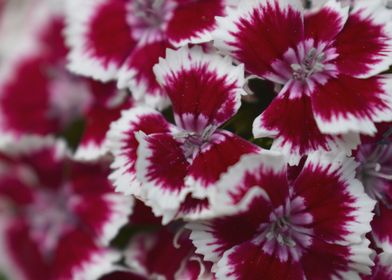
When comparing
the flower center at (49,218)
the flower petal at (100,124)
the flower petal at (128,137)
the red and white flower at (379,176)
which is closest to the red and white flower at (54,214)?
the flower center at (49,218)

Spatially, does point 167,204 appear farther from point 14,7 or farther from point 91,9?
point 14,7

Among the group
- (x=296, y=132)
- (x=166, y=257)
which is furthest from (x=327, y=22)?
(x=166, y=257)

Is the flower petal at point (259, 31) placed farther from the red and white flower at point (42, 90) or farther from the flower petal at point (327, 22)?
the red and white flower at point (42, 90)

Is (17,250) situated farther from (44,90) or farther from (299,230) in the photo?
(299,230)

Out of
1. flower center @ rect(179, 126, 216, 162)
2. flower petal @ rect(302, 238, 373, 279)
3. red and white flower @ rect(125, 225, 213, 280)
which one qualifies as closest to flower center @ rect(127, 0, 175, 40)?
flower center @ rect(179, 126, 216, 162)

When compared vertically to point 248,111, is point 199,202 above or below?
below

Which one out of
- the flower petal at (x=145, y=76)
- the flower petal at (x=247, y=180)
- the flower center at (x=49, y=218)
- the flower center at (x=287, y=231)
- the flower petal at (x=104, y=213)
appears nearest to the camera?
the flower petal at (x=247, y=180)

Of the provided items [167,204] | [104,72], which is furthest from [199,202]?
[104,72]

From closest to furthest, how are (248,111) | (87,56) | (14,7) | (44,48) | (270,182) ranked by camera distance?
(270,182), (248,111), (87,56), (44,48), (14,7)
